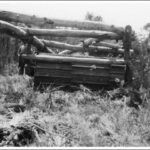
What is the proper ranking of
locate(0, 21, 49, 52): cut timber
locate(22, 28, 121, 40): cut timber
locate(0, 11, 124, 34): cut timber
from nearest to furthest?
locate(0, 21, 49, 52): cut timber, locate(0, 11, 124, 34): cut timber, locate(22, 28, 121, 40): cut timber

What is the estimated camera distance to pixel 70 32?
705 cm

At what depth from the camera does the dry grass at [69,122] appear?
339 centimetres

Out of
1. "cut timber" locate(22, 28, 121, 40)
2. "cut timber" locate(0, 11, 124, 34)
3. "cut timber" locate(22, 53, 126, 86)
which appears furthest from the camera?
"cut timber" locate(22, 28, 121, 40)

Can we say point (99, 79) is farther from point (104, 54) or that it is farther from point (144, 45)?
point (104, 54)

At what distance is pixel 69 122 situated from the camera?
156 inches

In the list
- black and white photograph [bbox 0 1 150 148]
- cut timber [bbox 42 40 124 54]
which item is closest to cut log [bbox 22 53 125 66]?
black and white photograph [bbox 0 1 150 148]

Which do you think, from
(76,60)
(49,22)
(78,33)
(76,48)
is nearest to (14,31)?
(49,22)

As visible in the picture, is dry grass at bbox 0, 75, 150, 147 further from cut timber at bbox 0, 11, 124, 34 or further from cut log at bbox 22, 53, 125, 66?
cut timber at bbox 0, 11, 124, 34

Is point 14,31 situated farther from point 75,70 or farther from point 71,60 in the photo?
point 75,70

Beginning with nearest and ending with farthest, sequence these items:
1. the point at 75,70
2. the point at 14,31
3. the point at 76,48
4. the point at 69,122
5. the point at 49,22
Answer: the point at 69,122
the point at 75,70
the point at 14,31
the point at 49,22
the point at 76,48

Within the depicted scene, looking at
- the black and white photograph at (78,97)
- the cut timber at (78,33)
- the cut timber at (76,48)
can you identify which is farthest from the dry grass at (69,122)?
the cut timber at (76,48)

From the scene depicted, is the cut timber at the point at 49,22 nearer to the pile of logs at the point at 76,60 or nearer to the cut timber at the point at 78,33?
the pile of logs at the point at 76,60

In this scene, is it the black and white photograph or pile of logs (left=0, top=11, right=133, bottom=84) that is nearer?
the black and white photograph

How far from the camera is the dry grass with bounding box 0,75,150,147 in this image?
3.39 m
